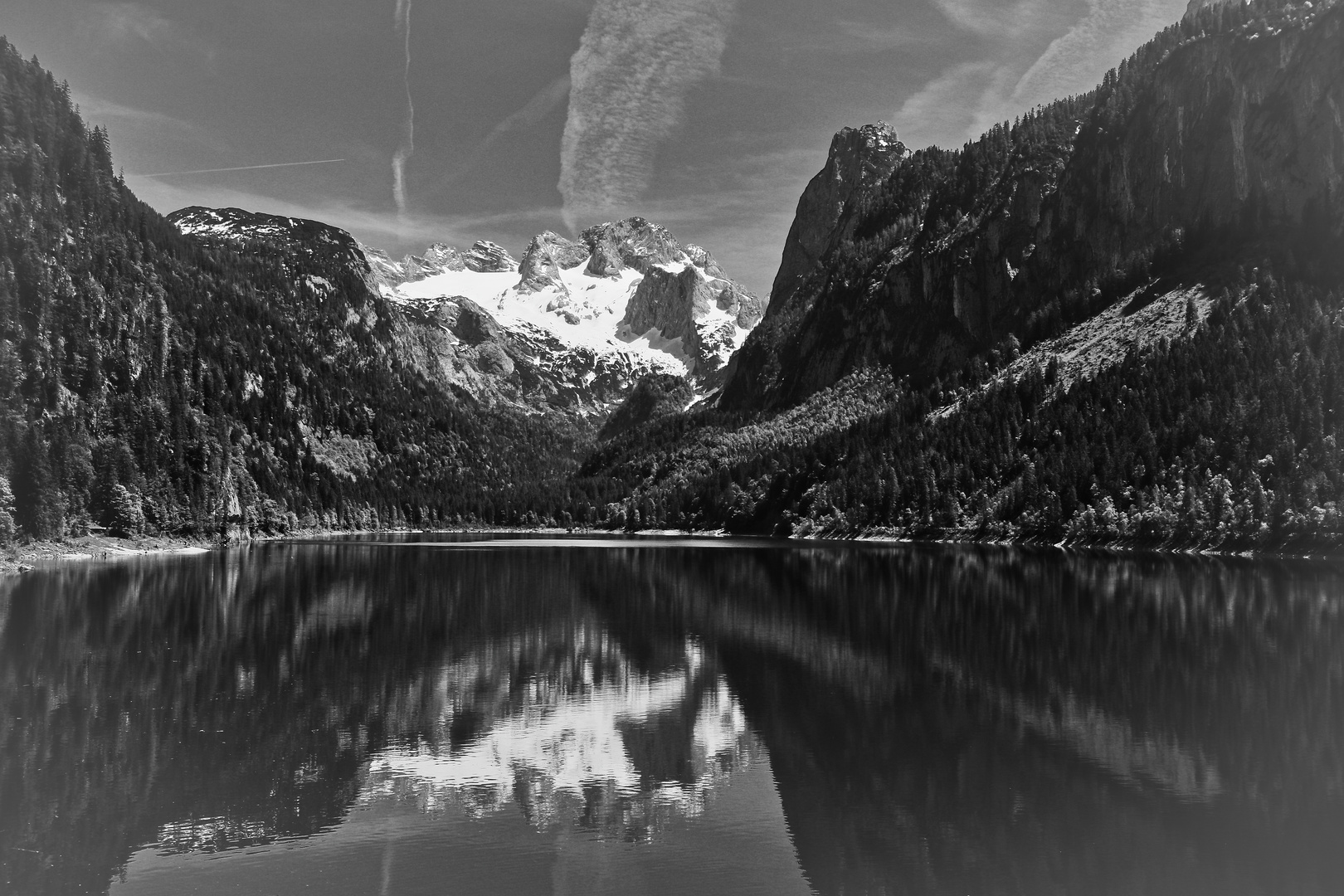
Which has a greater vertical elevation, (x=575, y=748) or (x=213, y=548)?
(x=575, y=748)

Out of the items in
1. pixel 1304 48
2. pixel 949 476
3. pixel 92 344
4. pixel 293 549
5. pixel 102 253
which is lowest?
pixel 293 549

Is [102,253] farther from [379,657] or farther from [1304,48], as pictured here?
[1304,48]

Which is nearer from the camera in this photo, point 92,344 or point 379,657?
point 379,657

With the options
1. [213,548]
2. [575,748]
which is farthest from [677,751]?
[213,548]

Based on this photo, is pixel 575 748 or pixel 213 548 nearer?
pixel 575 748

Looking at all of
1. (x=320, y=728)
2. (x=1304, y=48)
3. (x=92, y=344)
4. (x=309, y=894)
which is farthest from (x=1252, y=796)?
(x=1304, y=48)

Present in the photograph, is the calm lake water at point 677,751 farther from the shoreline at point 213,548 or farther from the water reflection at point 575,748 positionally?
the shoreline at point 213,548

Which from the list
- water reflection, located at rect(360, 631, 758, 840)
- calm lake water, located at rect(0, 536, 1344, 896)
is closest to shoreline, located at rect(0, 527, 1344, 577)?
calm lake water, located at rect(0, 536, 1344, 896)

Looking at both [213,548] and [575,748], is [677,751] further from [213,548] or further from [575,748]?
[213,548]
